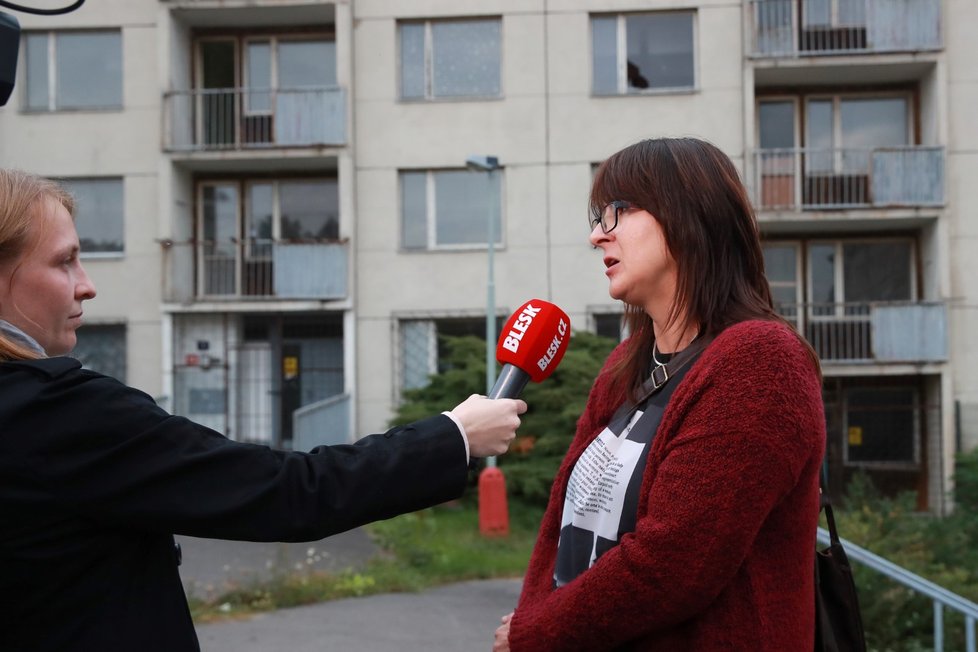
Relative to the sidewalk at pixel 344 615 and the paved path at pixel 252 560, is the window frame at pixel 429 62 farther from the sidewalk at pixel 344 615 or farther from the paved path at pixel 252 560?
the sidewalk at pixel 344 615

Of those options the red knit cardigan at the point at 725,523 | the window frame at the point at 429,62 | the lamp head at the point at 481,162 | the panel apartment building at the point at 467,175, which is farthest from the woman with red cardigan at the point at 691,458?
the window frame at the point at 429,62

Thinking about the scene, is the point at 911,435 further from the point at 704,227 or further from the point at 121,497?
the point at 121,497

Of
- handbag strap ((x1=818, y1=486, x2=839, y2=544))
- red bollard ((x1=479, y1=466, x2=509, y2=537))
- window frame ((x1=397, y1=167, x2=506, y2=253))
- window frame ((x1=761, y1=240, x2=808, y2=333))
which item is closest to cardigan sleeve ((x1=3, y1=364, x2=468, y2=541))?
handbag strap ((x1=818, y1=486, x2=839, y2=544))

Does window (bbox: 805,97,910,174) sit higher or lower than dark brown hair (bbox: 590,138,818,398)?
higher

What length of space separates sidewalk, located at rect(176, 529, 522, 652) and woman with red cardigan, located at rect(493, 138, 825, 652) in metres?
4.85

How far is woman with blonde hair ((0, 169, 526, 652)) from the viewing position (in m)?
1.55

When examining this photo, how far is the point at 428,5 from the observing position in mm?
16438

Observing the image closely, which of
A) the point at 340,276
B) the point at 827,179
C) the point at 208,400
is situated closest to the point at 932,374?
the point at 827,179

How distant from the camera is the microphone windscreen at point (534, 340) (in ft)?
7.23

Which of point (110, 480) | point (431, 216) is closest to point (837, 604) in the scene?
point (110, 480)

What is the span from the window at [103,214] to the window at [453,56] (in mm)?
5744

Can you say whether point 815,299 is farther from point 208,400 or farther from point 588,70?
point 208,400

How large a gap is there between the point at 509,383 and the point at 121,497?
0.88 metres

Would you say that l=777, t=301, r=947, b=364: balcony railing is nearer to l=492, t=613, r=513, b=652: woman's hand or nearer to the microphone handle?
the microphone handle
